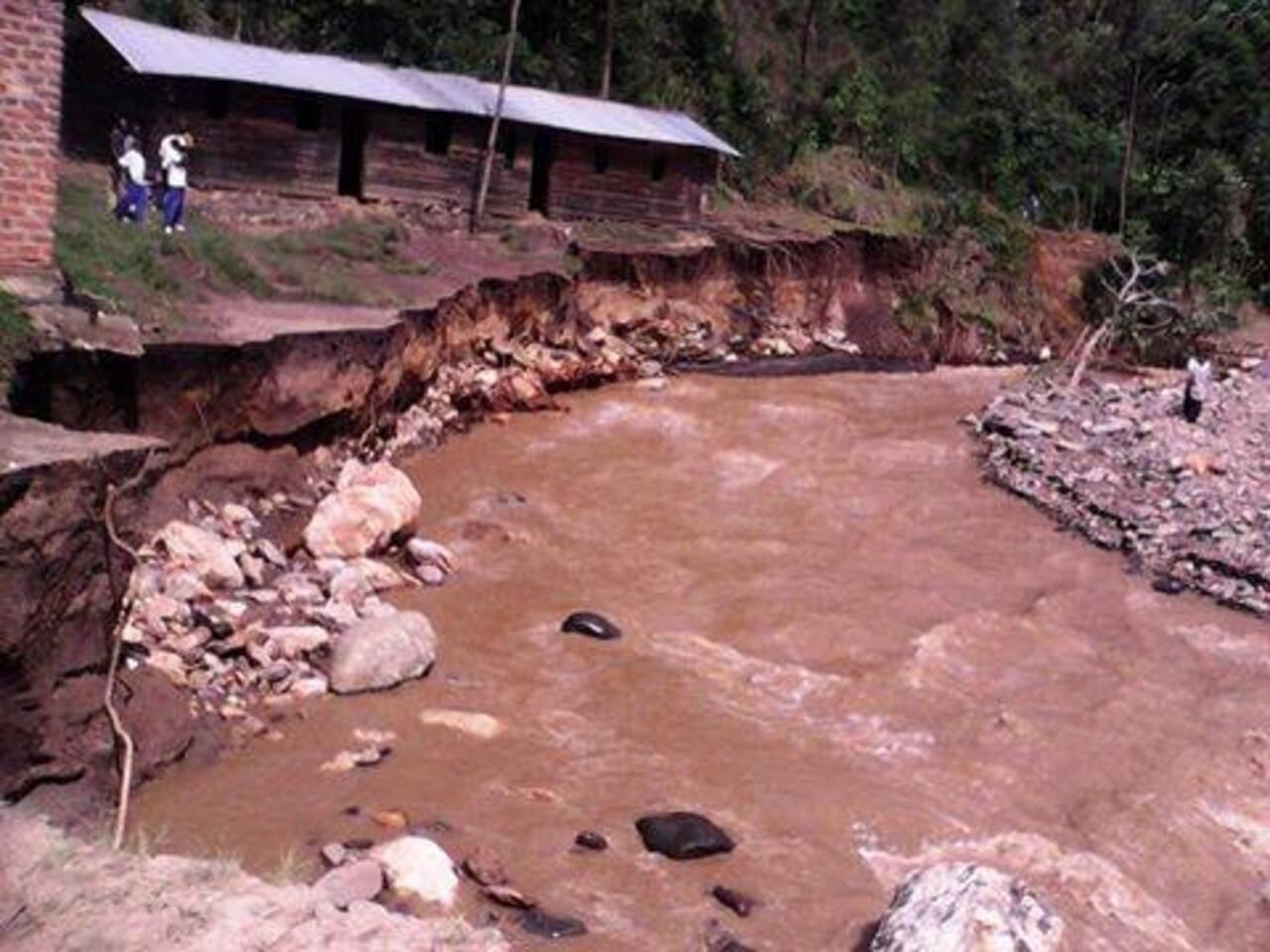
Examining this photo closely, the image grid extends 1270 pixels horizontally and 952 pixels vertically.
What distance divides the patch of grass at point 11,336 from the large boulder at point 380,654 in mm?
2972

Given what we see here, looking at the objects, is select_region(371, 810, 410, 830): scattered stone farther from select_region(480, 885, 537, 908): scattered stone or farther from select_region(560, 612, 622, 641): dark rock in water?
select_region(560, 612, 622, 641): dark rock in water

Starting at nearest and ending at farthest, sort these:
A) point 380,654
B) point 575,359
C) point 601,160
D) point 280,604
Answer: point 380,654 < point 280,604 < point 575,359 < point 601,160

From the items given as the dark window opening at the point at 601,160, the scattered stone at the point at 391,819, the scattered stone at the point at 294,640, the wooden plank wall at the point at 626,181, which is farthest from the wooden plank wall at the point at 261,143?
the scattered stone at the point at 391,819

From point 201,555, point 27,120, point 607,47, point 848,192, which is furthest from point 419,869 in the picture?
point 848,192

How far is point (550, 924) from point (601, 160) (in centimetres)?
1974

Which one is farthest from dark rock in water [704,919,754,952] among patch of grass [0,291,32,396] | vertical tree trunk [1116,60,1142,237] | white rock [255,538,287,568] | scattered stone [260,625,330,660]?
vertical tree trunk [1116,60,1142,237]

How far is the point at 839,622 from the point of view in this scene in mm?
11703

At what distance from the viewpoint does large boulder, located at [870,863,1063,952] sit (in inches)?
245

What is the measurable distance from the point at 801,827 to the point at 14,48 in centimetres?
818

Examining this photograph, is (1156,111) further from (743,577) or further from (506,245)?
(743,577)

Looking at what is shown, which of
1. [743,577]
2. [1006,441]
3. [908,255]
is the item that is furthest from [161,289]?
[908,255]

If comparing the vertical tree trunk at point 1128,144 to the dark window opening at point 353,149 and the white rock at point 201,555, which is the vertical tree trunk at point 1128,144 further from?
the white rock at point 201,555

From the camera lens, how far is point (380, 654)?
923cm

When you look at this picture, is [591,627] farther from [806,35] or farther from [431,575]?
[806,35]
